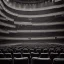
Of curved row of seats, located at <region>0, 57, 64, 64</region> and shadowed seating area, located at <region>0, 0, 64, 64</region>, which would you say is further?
shadowed seating area, located at <region>0, 0, 64, 64</region>

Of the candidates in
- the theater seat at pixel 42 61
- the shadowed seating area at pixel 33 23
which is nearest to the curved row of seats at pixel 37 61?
the theater seat at pixel 42 61

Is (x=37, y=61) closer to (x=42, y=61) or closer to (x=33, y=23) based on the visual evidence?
(x=42, y=61)

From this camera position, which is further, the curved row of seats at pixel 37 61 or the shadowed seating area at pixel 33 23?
the shadowed seating area at pixel 33 23

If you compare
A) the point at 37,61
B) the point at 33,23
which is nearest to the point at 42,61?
the point at 37,61

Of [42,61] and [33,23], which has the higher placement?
[42,61]

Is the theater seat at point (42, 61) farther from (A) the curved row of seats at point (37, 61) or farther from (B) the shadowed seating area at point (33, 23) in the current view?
(B) the shadowed seating area at point (33, 23)

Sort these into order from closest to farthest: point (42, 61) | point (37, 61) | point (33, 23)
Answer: point (42, 61), point (37, 61), point (33, 23)

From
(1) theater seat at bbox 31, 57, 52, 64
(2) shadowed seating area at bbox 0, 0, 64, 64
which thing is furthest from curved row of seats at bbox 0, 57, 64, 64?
(2) shadowed seating area at bbox 0, 0, 64, 64

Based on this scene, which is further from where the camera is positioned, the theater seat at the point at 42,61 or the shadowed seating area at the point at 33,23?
the shadowed seating area at the point at 33,23

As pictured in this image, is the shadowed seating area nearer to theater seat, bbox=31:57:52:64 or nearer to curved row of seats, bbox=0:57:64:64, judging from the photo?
curved row of seats, bbox=0:57:64:64

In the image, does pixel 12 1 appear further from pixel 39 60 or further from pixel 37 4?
pixel 39 60

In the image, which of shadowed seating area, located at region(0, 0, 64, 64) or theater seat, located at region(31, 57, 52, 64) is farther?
shadowed seating area, located at region(0, 0, 64, 64)

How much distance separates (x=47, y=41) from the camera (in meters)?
29.8

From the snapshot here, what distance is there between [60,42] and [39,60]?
80.1 ft
